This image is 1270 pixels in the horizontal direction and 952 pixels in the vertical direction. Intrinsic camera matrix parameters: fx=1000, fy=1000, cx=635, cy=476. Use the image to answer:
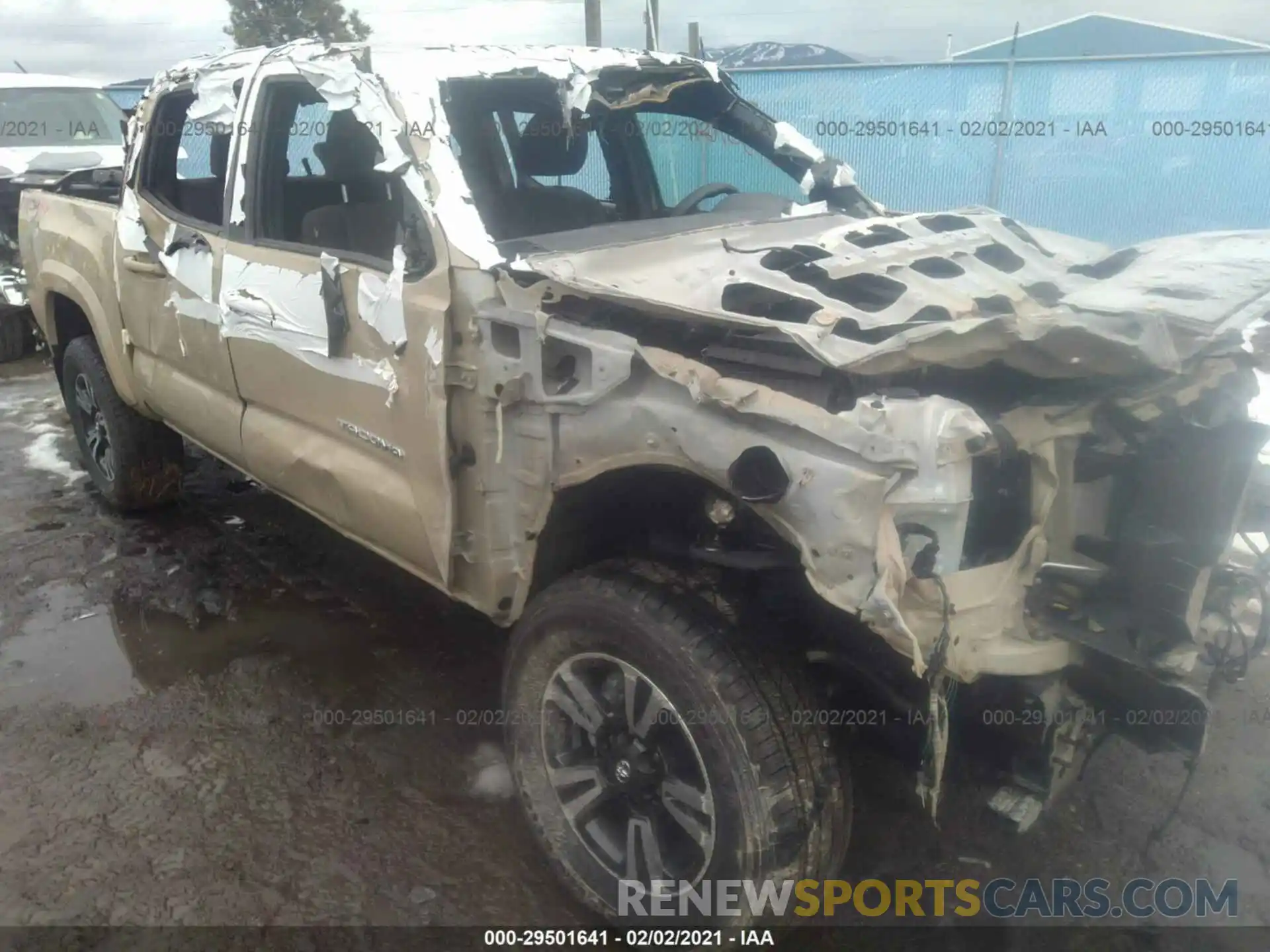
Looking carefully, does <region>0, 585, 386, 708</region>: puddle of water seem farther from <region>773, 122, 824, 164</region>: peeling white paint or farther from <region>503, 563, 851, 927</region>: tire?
<region>773, 122, 824, 164</region>: peeling white paint

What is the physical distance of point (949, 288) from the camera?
92.7 inches

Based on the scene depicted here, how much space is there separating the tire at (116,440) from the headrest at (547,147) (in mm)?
2317

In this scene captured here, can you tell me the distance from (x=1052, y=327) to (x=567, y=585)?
1171mm

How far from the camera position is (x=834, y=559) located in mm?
1763

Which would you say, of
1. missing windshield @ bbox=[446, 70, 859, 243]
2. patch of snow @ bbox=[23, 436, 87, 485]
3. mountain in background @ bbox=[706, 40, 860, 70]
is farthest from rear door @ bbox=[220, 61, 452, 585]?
mountain in background @ bbox=[706, 40, 860, 70]

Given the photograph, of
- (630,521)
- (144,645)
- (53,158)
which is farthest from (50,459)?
(630,521)

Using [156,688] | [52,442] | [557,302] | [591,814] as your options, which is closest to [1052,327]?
[557,302]

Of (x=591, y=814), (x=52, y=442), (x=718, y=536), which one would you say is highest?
(x=718, y=536)

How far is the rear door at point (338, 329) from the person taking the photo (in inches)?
102

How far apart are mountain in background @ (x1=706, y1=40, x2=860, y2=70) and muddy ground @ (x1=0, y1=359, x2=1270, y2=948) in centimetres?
1604

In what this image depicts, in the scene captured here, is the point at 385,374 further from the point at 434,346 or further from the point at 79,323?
the point at 79,323

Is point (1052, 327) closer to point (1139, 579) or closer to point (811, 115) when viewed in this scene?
point (1139, 579)

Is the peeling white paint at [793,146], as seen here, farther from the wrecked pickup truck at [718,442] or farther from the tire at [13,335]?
the tire at [13,335]

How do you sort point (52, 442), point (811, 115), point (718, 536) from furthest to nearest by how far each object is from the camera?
point (811, 115)
point (52, 442)
point (718, 536)
